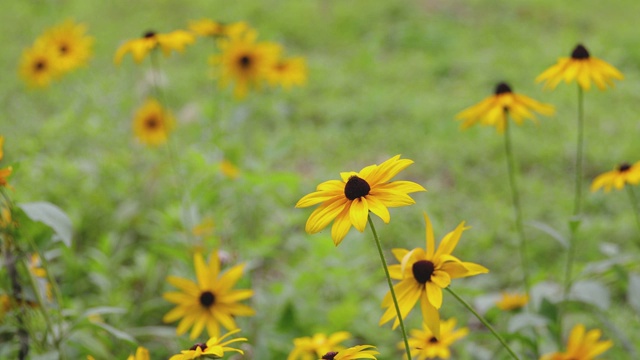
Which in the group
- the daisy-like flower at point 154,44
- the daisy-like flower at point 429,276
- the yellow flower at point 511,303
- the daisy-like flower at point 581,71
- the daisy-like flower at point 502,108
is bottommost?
the daisy-like flower at point 429,276

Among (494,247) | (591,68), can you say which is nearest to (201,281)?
(591,68)

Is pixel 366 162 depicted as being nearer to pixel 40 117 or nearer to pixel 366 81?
pixel 366 81

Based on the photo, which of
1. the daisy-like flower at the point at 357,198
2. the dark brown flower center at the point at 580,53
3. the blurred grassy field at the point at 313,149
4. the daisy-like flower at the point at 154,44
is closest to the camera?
the daisy-like flower at the point at 357,198

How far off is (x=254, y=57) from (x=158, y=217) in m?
0.75

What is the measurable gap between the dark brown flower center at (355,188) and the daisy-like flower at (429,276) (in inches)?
4.2

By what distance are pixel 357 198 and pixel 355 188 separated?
14 millimetres

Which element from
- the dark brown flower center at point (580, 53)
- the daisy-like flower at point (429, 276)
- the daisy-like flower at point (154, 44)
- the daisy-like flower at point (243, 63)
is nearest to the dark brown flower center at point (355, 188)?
the daisy-like flower at point (429, 276)

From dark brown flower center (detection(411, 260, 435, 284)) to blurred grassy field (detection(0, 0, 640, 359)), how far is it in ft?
1.36

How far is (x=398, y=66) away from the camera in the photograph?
197 inches

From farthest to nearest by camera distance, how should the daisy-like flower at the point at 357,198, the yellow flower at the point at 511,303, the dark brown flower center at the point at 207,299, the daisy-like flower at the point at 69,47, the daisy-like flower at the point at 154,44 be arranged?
the daisy-like flower at the point at 69,47, the daisy-like flower at the point at 154,44, the yellow flower at the point at 511,303, the dark brown flower center at the point at 207,299, the daisy-like flower at the point at 357,198

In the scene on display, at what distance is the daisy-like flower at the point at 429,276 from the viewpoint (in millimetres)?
1013

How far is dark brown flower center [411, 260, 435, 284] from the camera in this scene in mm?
1041

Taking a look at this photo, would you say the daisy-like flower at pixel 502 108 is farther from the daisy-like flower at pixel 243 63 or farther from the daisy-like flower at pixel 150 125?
the daisy-like flower at pixel 150 125

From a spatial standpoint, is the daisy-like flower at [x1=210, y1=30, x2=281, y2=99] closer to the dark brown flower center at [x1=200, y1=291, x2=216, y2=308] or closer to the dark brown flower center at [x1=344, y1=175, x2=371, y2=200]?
the dark brown flower center at [x1=200, y1=291, x2=216, y2=308]
